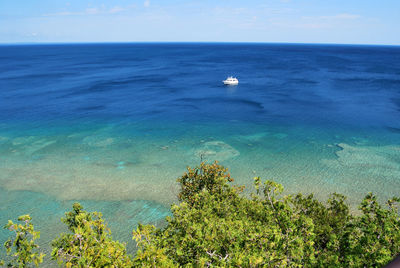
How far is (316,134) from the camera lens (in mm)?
63062

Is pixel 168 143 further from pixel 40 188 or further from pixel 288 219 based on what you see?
pixel 288 219

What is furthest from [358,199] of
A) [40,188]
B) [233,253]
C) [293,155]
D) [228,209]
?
[40,188]

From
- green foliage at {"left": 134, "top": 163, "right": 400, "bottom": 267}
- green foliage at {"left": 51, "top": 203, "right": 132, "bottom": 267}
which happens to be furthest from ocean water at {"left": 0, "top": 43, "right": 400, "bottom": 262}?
green foliage at {"left": 51, "top": 203, "right": 132, "bottom": 267}

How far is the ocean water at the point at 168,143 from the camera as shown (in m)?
41.4

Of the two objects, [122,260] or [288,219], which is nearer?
[122,260]

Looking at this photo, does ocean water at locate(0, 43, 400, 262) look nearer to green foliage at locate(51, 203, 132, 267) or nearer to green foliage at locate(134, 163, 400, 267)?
green foliage at locate(134, 163, 400, 267)

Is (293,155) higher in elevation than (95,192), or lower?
higher

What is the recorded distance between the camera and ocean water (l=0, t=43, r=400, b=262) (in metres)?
41.4

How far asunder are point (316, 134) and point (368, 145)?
34.6ft

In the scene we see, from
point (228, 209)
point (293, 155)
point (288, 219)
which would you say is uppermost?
point (288, 219)

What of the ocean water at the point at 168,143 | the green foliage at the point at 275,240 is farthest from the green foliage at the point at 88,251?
the ocean water at the point at 168,143

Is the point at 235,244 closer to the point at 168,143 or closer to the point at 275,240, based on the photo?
the point at 275,240

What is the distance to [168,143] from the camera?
59156 mm

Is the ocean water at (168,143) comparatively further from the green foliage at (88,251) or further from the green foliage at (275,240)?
the green foliage at (88,251)
